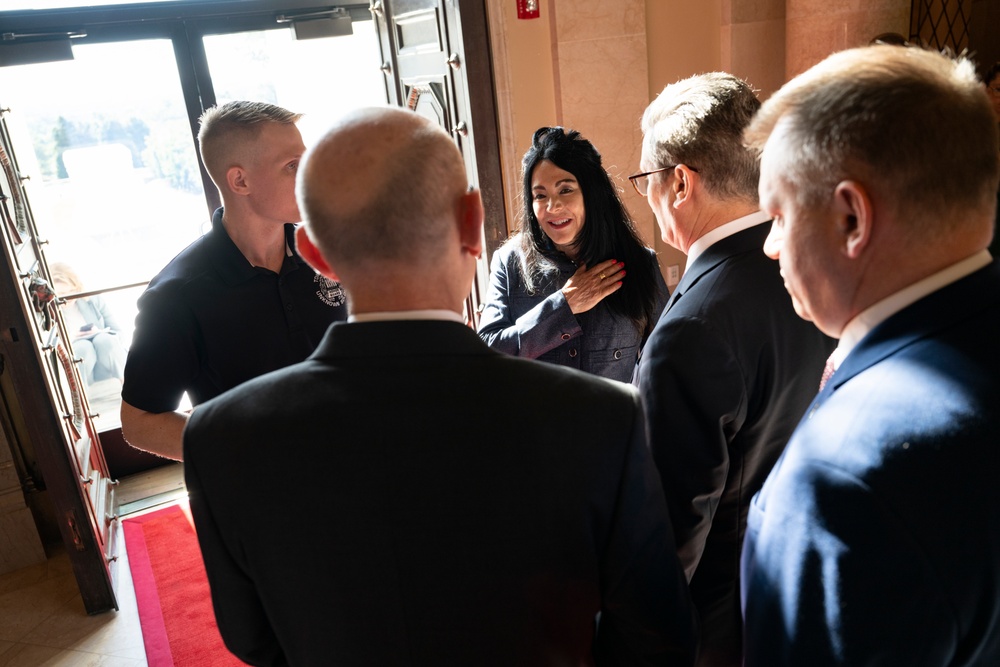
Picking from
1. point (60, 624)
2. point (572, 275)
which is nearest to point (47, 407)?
point (60, 624)

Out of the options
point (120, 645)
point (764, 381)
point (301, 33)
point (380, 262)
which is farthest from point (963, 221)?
point (301, 33)

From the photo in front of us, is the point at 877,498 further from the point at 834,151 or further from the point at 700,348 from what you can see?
the point at 700,348

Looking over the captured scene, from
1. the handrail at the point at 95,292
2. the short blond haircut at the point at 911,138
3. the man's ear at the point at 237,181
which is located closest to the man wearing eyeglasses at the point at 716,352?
the short blond haircut at the point at 911,138

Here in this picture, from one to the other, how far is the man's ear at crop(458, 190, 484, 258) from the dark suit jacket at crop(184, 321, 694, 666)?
0.12m

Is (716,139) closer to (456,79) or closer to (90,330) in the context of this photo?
(456,79)

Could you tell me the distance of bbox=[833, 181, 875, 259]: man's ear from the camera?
0.85m

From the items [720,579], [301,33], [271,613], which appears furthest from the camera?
[301,33]

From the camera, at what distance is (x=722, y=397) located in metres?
1.31

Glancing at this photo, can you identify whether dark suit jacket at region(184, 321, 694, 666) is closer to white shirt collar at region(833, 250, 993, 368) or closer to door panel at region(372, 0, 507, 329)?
white shirt collar at region(833, 250, 993, 368)

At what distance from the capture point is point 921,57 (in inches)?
35.2

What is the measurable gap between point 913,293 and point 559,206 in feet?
5.66

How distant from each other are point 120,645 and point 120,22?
10.1ft

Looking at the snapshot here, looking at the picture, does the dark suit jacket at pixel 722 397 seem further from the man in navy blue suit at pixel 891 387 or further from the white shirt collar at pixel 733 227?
the man in navy blue suit at pixel 891 387

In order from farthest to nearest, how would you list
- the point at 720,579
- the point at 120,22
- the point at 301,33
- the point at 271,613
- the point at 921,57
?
the point at 301,33
the point at 120,22
the point at 720,579
the point at 271,613
the point at 921,57
